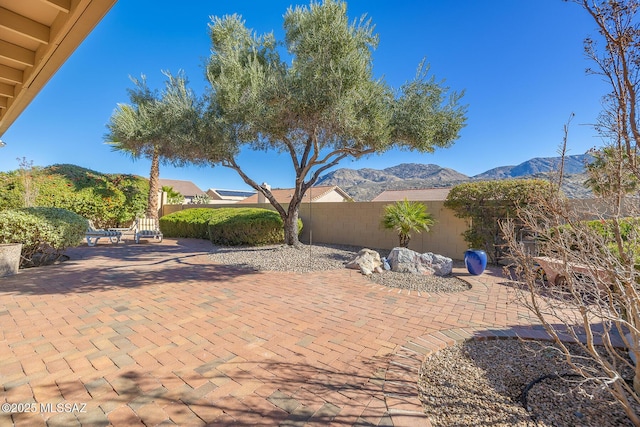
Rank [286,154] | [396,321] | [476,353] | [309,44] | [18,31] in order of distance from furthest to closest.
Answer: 1. [286,154]
2. [309,44]
3. [396,321]
4. [476,353]
5. [18,31]

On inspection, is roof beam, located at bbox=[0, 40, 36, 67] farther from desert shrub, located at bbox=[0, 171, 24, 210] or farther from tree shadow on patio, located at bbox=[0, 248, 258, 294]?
desert shrub, located at bbox=[0, 171, 24, 210]

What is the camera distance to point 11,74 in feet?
13.0

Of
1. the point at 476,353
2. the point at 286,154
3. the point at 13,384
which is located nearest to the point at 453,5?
the point at 286,154

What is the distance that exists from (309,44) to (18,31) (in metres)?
5.24

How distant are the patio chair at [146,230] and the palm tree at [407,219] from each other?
33.0ft

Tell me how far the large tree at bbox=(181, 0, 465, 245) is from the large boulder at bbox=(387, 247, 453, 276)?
9.93 feet

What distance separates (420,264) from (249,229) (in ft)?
21.4

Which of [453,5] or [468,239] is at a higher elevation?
[453,5]

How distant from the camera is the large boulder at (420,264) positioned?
6.84m

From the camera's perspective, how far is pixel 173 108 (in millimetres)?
7902

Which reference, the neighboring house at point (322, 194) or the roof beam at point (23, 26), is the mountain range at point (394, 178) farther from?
the roof beam at point (23, 26)

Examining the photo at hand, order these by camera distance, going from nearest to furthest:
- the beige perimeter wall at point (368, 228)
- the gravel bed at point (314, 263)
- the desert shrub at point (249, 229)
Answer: the gravel bed at point (314, 263), the beige perimeter wall at point (368, 228), the desert shrub at point (249, 229)

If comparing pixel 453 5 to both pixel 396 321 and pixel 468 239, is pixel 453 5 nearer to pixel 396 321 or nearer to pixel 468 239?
pixel 468 239

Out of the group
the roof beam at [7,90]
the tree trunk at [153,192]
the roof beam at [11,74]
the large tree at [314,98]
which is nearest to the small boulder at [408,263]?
the large tree at [314,98]
